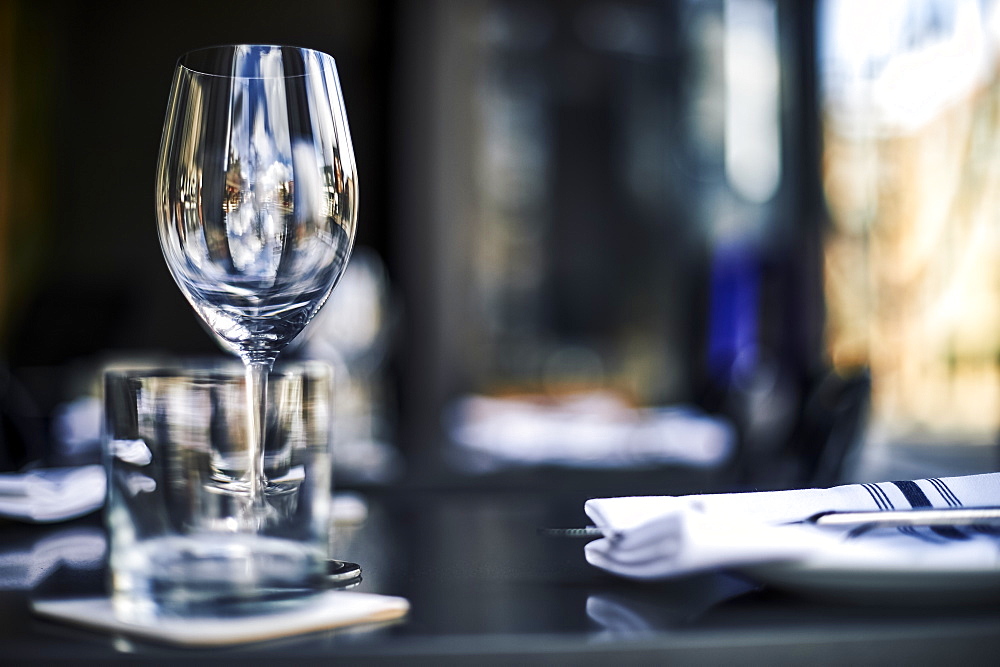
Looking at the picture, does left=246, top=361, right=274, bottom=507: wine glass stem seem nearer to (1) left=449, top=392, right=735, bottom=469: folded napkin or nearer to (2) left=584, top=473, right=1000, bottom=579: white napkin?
(2) left=584, top=473, right=1000, bottom=579: white napkin

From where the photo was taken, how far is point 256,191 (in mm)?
437

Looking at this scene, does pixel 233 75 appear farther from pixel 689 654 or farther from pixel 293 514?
pixel 689 654

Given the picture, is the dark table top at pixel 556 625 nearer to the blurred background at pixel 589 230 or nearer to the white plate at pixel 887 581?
the white plate at pixel 887 581

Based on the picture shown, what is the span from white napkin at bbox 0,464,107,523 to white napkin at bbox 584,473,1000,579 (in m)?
0.41

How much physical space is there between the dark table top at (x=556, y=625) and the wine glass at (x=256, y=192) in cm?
13

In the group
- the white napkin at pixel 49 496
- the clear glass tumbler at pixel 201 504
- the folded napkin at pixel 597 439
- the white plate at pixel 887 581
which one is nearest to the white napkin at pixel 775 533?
the white plate at pixel 887 581

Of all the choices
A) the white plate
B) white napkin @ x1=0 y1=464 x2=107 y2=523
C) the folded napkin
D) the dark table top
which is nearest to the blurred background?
the folded napkin

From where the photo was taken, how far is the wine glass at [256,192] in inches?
17.2

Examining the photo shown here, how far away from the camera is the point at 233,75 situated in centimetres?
45

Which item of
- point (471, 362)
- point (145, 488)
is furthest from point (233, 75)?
point (471, 362)

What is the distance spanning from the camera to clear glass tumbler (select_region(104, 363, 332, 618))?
36cm

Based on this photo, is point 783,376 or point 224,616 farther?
point 783,376

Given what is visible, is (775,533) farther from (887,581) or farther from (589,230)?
(589,230)

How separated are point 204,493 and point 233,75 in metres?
0.19
